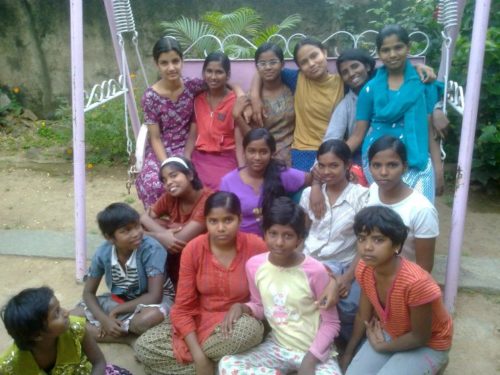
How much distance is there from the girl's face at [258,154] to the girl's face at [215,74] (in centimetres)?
76

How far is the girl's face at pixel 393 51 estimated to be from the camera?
3166 millimetres

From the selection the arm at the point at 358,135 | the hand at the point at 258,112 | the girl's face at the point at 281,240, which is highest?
the hand at the point at 258,112

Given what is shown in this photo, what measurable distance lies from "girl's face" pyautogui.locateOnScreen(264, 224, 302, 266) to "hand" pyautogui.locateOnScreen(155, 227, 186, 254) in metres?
0.75

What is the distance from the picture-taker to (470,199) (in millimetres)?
4938

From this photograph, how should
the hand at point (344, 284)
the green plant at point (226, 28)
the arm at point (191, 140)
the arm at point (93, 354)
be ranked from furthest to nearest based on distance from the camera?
the green plant at point (226, 28)
the arm at point (191, 140)
the hand at point (344, 284)
the arm at point (93, 354)

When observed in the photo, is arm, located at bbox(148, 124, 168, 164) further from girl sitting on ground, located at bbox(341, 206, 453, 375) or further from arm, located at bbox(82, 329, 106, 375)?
girl sitting on ground, located at bbox(341, 206, 453, 375)

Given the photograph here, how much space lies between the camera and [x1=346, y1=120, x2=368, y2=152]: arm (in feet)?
11.1

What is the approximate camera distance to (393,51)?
10.5 feet

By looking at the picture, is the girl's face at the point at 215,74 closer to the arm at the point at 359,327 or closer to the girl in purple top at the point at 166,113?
the girl in purple top at the point at 166,113

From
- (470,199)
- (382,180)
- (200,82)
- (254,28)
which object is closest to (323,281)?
(382,180)

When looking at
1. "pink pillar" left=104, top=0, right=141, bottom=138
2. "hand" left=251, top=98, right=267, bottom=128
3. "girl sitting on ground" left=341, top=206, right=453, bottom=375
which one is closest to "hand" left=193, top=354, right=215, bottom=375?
"girl sitting on ground" left=341, top=206, right=453, bottom=375

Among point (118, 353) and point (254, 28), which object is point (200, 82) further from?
point (254, 28)

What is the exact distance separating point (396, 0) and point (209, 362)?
5.09 meters

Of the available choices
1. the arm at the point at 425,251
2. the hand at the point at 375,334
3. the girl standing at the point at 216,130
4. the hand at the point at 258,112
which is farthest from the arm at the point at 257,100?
the hand at the point at 375,334
